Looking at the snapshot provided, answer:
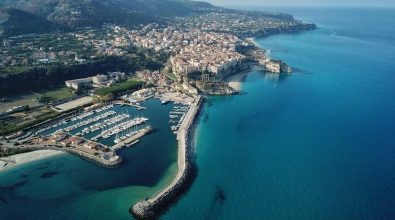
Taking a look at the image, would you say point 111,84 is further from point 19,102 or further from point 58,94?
point 19,102

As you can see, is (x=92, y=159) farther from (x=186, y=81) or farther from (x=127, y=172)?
(x=186, y=81)

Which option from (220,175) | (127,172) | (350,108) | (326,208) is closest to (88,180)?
(127,172)

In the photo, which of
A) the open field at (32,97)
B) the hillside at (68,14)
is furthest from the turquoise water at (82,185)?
the hillside at (68,14)

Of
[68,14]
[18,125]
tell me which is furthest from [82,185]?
[68,14]

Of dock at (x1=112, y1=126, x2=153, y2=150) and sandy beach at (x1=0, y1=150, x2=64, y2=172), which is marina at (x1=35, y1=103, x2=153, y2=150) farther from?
sandy beach at (x1=0, y1=150, x2=64, y2=172)

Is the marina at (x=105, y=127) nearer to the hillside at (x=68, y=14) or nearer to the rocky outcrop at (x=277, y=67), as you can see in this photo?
the rocky outcrop at (x=277, y=67)

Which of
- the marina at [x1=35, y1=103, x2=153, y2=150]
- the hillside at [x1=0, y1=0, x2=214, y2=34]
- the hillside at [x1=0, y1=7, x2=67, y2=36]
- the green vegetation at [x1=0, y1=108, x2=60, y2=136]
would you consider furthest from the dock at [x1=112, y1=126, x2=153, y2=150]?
the hillside at [x1=0, y1=0, x2=214, y2=34]
